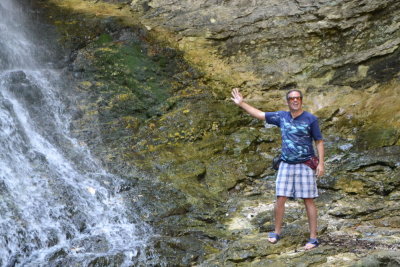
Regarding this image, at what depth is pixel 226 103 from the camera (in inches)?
429

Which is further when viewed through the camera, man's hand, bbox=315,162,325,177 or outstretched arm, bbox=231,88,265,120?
outstretched arm, bbox=231,88,265,120

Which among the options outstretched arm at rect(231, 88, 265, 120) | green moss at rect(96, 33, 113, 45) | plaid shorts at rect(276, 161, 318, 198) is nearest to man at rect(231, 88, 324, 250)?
plaid shorts at rect(276, 161, 318, 198)

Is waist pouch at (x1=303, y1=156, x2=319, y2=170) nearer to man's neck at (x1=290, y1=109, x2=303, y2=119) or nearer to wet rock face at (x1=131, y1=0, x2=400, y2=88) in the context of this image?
man's neck at (x1=290, y1=109, x2=303, y2=119)

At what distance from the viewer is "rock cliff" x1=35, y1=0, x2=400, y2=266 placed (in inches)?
304

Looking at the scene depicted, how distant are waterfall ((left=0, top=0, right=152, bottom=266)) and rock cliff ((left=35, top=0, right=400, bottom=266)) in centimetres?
38

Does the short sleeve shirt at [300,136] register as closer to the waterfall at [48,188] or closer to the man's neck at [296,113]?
the man's neck at [296,113]

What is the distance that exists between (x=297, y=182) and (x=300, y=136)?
54cm

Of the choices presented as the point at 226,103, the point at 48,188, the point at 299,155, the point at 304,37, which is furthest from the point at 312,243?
the point at 304,37

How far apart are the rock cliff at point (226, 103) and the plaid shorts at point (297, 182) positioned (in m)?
0.83

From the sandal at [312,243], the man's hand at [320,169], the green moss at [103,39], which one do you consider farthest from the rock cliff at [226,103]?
the man's hand at [320,169]

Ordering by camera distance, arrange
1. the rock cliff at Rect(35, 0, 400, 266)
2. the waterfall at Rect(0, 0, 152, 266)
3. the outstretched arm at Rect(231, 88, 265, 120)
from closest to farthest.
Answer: the outstretched arm at Rect(231, 88, 265, 120) → the waterfall at Rect(0, 0, 152, 266) → the rock cliff at Rect(35, 0, 400, 266)

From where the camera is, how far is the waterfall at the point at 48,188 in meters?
6.76

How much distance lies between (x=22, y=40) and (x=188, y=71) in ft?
13.9

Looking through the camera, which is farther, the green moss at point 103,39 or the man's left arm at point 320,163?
the green moss at point 103,39
